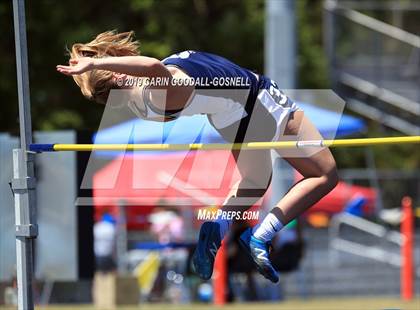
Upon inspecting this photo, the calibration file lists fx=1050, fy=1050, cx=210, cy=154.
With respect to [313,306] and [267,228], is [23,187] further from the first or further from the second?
[313,306]

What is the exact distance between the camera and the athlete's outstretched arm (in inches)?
210

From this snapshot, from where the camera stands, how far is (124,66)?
5348 millimetres

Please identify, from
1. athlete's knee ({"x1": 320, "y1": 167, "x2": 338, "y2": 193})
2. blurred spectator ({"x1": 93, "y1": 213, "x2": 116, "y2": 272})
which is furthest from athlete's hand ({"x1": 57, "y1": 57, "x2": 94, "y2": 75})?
blurred spectator ({"x1": 93, "y1": 213, "x2": 116, "y2": 272})

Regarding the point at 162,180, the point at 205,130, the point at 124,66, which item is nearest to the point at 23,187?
the point at 124,66

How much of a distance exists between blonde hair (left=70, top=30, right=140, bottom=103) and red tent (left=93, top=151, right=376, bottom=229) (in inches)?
105

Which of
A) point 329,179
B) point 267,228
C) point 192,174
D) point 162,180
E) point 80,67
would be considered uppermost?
point 80,67

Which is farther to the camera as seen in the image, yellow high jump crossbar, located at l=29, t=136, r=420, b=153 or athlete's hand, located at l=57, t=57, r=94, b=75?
yellow high jump crossbar, located at l=29, t=136, r=420, b=153

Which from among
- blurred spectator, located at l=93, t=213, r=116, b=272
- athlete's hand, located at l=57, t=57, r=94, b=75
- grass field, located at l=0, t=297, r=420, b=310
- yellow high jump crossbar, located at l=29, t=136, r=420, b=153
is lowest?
blurred spectator, located at l=93, t=213, r=116, b=272

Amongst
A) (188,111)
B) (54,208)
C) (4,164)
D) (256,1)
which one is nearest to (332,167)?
(188,111)

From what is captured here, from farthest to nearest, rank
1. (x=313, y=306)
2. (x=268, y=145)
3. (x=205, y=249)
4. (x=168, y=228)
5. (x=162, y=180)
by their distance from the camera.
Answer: (x=168, y=228)
(x=162, y=180)
(x=313, y=306)
(x=205, y=249)
(x=268, y=145)

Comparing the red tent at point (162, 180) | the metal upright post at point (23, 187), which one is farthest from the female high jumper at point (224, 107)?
the red tent at point (162, 180)

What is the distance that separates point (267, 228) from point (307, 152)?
0.48 metres

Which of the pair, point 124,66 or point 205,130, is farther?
point 205,130

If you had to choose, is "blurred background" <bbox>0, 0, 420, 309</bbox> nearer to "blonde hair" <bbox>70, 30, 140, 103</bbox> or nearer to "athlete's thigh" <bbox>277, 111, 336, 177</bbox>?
"blonde hair" <bbox>70, 30, 140, 103</bbox>
